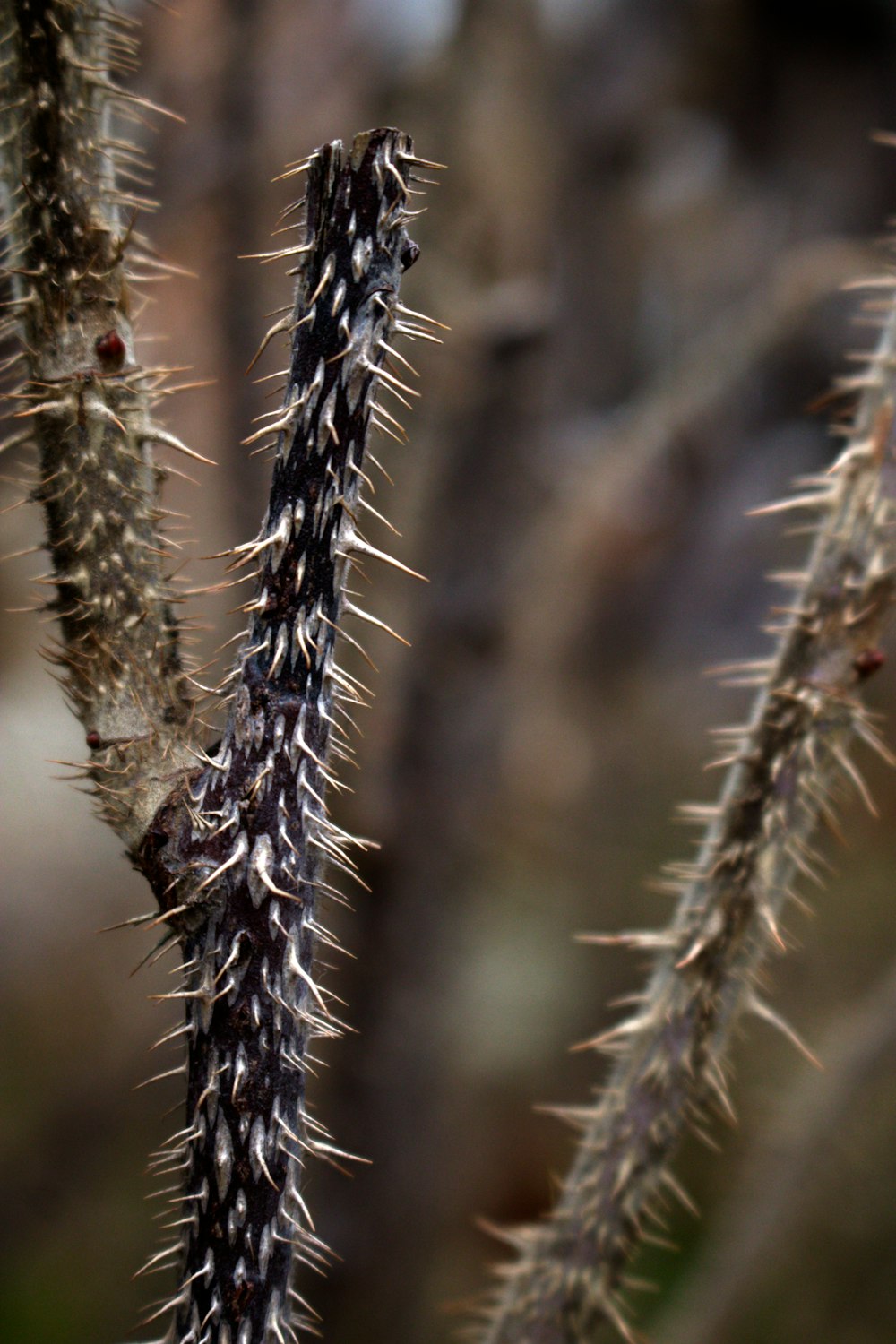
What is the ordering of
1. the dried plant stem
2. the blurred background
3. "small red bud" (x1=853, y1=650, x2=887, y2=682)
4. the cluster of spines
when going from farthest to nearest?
the blurred background
the dried plant stem
"small red bud" (x1=853, y1=650, x2=887, y2=682)
the cluster of spines

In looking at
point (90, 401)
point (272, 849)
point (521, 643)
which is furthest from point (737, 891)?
point (521, 643)

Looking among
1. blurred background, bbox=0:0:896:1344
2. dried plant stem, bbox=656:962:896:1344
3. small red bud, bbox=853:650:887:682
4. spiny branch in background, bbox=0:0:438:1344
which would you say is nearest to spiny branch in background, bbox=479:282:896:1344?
small red bud, bbox=853:650:887:682

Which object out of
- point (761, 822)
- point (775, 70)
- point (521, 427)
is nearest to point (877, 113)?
point (775, 70)

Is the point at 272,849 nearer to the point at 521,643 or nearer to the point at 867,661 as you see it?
the point at 867,661

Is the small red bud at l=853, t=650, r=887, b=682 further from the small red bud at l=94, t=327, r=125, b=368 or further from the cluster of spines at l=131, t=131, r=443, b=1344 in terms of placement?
the small red bud at l=94, t=327, r=125, b=368

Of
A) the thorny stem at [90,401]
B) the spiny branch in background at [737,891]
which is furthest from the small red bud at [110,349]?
the spiny branch in background at [737,891]

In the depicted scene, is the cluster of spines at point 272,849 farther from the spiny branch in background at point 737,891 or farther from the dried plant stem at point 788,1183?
the dried plant stem at point 788,1183
